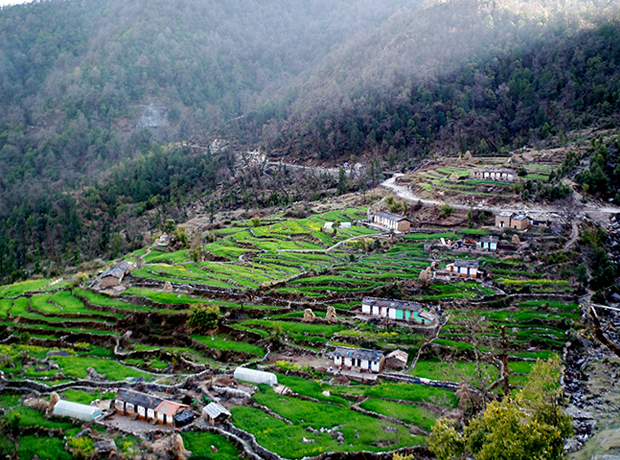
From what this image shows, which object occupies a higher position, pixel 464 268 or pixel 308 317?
pixel 464 268

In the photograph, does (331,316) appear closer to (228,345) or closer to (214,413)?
(228,345)

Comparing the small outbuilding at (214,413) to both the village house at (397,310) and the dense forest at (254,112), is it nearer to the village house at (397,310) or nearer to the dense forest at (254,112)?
the village house at (397,310)

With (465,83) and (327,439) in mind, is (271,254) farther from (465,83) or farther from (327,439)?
(465,83)

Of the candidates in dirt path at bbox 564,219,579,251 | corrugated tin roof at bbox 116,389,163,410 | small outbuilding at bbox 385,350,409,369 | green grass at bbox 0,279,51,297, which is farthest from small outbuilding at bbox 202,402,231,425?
dirt path at bbox 564,219,579,251

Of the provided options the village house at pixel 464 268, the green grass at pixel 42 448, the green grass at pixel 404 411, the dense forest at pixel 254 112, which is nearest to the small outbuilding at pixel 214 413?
the green grass at pixel 42 448

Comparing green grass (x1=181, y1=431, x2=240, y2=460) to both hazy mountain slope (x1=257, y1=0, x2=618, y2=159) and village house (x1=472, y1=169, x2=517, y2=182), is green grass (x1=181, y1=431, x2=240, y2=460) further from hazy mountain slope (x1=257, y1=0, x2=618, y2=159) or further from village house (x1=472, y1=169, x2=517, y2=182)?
hazy mountain slope (x1=257, y1=0, x2=618, y2=159)

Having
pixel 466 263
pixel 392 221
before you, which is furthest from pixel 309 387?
pixel 392 221
